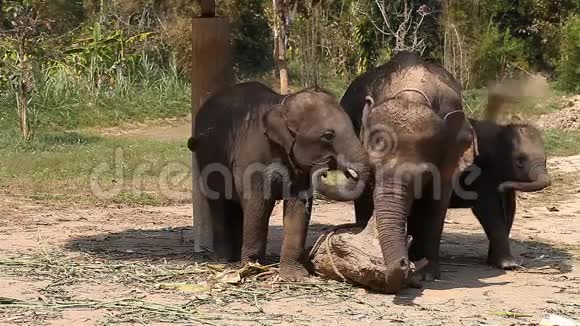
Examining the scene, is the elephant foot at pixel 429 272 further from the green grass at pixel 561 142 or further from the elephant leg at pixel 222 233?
the green grass at pixel 561 142

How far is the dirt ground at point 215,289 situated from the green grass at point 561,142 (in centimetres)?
504

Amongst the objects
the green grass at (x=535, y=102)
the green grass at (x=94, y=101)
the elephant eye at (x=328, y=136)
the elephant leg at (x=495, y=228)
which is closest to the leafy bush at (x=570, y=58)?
the green grass at (x=535, y=102)

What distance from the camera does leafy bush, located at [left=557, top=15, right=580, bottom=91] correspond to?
79.2ft

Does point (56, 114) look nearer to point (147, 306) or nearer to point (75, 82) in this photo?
point (75, 82)

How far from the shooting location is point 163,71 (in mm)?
24000

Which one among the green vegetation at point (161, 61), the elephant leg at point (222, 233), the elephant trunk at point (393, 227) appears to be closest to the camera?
the elephant trunk at point (393, 227)

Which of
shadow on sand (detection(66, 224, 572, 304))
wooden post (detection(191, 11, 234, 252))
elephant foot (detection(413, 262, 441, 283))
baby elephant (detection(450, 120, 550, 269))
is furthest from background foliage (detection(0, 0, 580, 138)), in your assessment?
elephant foot (detection(413, 262, 441, 283))

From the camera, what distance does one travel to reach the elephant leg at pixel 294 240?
8.29 metres

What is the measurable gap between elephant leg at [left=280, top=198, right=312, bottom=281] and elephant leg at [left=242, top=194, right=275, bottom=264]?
18 centimetres

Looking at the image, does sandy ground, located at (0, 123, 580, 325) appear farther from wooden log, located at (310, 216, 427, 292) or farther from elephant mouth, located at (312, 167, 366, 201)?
elephant mouth, located at (312, 167, 366, 201)

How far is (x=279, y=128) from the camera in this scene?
830 centimetres

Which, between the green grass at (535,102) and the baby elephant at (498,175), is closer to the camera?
the baby elephant at (498,175)

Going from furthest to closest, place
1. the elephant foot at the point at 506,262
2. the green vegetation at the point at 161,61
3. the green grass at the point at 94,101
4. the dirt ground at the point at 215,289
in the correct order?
the green grass at the point at 94,101
the green vegetation at the point at 161,61
the elephant foot at the point at 506,262
the dirt ground at the point at 215,289

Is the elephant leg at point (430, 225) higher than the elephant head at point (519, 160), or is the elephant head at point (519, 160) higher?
the elephant head at point (519, 160)
